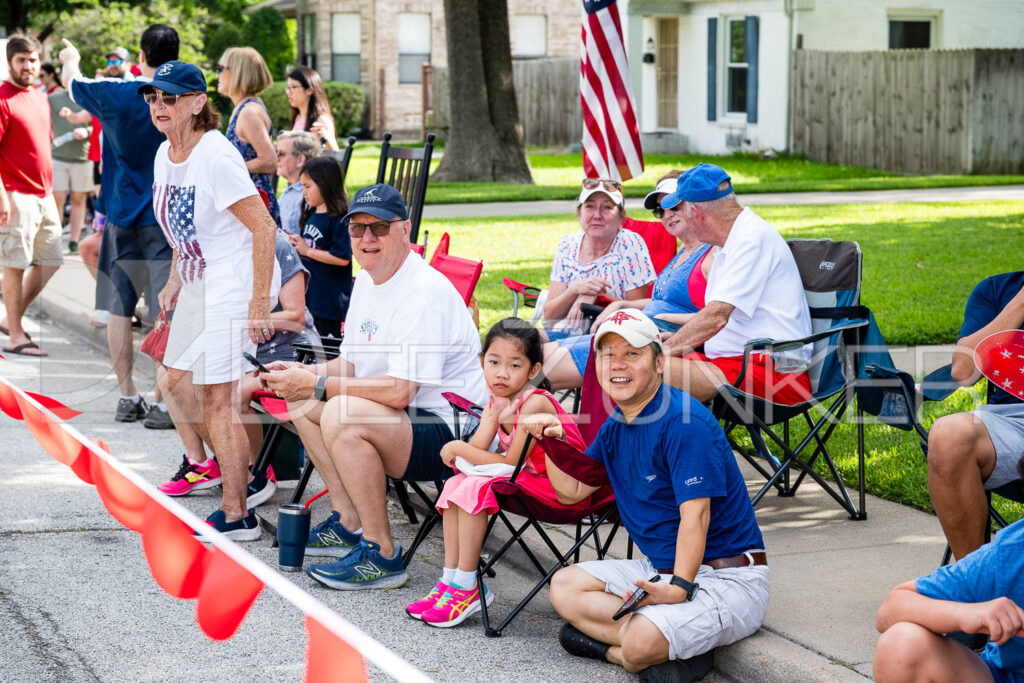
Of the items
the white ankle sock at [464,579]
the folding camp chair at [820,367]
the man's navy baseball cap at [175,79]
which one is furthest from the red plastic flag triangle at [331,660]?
the man's navy baseball cap at [175,79]

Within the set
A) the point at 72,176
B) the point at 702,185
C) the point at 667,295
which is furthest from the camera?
the point at 72,176

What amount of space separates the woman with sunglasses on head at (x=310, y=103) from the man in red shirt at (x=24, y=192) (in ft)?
6.24

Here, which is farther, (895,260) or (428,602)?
(895,260)

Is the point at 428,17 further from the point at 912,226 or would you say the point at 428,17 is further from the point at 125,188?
the point at 125,188


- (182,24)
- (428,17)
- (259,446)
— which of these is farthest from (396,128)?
(259,446)

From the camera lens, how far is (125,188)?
7.49 metres

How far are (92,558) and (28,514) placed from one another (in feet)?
2.54

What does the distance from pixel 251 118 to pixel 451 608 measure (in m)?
4.49

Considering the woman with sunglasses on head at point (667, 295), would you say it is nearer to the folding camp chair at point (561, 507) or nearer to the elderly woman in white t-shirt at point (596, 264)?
the elderly woman in white t-shirt at point (596, 264)

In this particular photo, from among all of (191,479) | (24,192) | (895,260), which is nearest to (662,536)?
(191,479)

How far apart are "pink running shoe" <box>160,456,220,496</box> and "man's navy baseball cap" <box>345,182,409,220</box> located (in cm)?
185

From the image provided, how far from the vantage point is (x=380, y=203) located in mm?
5051

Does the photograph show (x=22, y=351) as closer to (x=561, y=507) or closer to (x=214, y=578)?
(x=561, y=507)

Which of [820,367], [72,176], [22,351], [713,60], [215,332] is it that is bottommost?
[22,351]
